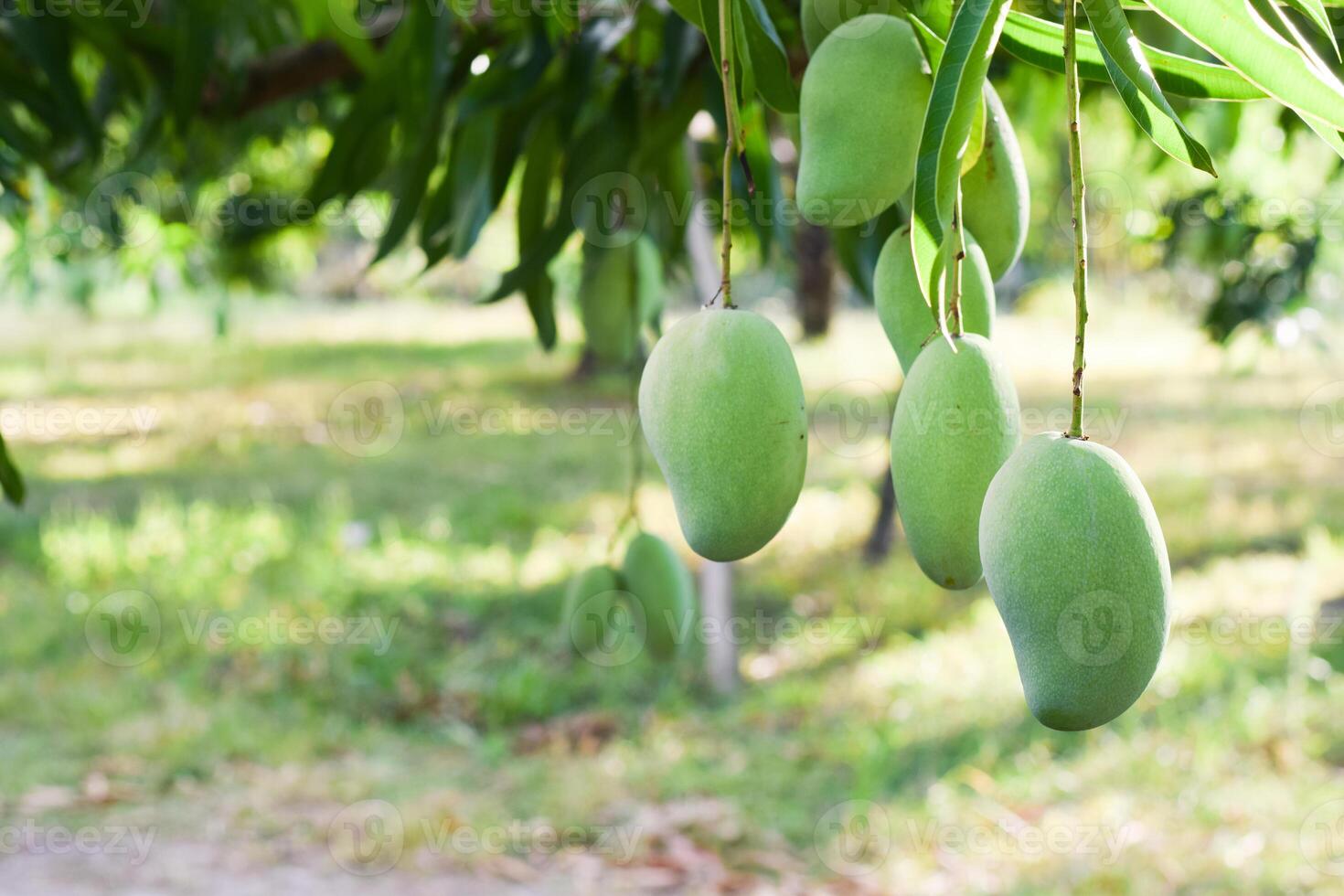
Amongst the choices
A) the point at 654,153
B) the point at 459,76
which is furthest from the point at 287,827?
the point at 654,153

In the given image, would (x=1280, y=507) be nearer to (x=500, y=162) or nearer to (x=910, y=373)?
(x=500, y=162)

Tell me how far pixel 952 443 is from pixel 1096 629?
2.6 inches

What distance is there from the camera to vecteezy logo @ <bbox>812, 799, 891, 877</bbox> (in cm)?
209

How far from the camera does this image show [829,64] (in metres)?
0.42

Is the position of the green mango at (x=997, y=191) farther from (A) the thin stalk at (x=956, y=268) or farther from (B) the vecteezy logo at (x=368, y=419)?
(B) the vecteezy logo at (x=368, y=419)

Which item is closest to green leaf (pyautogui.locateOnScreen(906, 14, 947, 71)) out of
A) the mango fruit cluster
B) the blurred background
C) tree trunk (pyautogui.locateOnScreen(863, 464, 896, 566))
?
the blurred background

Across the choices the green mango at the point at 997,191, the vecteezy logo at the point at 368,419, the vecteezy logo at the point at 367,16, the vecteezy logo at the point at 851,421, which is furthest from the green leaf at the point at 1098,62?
the vecteezy logo at the point at 368,419

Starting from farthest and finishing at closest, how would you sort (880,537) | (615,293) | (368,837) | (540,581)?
(880,537), (540,581), (368,837), (615,293)

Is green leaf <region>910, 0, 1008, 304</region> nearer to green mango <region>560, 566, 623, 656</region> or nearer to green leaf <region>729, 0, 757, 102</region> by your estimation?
green leaf <region>729, 0, 757, 102</region>

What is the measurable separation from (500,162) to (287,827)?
1.70m

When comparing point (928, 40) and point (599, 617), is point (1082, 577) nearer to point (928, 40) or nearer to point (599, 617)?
point (928, 40)

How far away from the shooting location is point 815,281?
562 centimetres

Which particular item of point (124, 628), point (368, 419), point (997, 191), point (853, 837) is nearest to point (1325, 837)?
point (853, 837)

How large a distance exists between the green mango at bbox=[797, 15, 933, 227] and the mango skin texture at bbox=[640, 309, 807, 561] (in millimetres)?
62
